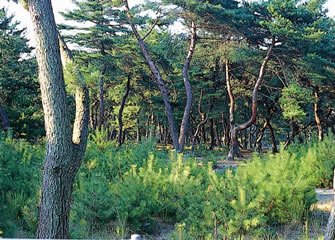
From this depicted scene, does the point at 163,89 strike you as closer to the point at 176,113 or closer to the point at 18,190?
the point at 176,113

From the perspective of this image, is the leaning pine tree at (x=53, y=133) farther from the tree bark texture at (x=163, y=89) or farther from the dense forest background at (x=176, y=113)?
the tree bark texture at (x=163, y=89)

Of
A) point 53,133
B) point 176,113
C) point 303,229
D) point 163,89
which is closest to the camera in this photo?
point 53,133

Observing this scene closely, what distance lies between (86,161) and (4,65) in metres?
10.0

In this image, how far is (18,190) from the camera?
5.98 m

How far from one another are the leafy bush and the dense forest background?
0.08 ft

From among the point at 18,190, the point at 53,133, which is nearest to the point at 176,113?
the point at 18,190

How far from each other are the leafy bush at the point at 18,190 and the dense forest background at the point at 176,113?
0.03m

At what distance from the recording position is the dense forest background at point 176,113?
4.56 m

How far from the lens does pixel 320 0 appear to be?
17.5m

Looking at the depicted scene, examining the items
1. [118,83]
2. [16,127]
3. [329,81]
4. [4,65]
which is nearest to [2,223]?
[16,127]

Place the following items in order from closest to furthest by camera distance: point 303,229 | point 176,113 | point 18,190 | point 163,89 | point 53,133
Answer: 1. point 53,133
2. point 303,229
3. point 18,190
4. point 163,89
5. point 176,113

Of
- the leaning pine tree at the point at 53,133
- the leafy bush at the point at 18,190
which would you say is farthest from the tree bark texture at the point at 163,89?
the leaning pine tree at the point at 53,133

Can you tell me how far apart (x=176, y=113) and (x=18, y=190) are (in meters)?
18.7

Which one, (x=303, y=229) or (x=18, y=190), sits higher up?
(x=18, y=190)
